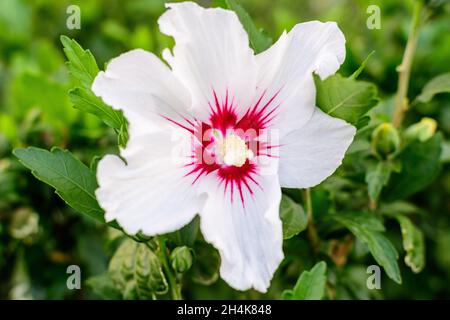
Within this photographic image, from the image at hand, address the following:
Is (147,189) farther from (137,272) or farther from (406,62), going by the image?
(406,62)

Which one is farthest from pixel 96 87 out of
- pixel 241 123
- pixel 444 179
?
pixel 444 179

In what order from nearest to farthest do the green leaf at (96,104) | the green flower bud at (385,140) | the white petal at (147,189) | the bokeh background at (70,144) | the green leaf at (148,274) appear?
the white petal at (147,189) < the green leaf at (96,104) < the green leaf at (148,274) < the green flower bud at (385,140) < the bokeh background at (70,144)

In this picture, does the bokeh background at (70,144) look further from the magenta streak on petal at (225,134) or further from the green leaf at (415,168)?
the magenta streak on petal at (225,134)

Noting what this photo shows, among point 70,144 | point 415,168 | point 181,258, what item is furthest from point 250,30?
point 70,144

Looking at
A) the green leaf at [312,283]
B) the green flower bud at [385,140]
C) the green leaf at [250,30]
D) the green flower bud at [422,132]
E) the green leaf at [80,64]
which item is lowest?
the green leaf at [312,283]

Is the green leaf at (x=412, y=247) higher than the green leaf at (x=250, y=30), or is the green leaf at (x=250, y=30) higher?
the green leaf at (x=250, y=30)

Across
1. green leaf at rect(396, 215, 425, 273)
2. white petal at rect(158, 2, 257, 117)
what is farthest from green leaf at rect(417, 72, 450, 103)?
white petal at rect(158, 2, 257, 117)

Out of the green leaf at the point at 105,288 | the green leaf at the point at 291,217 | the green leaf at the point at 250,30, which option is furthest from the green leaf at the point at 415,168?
the green leaf at the point at 105,288
